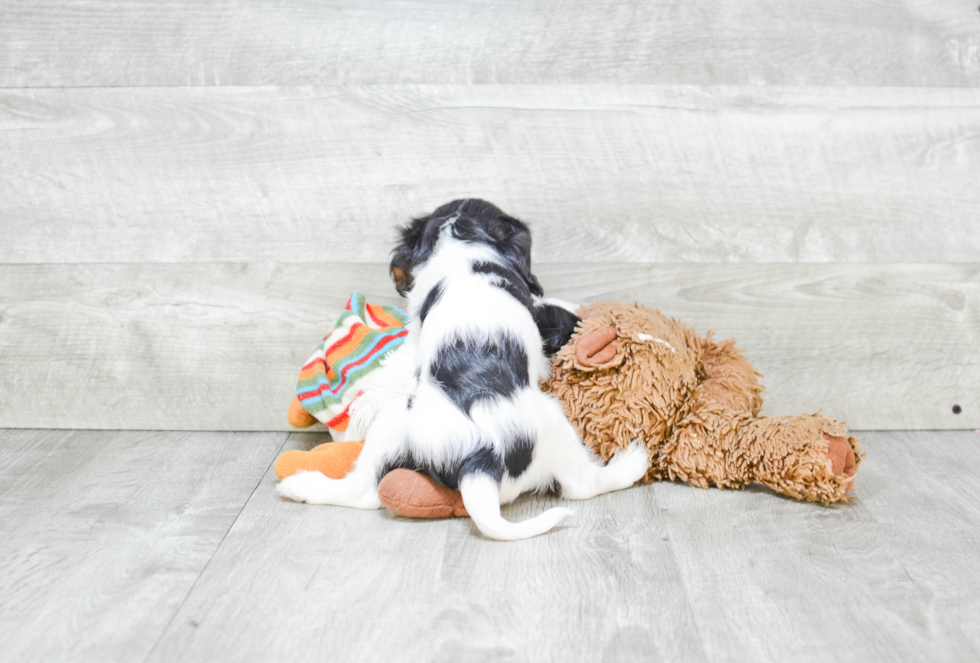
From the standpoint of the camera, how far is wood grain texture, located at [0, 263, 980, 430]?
185 cm

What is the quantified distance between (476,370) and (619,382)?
338 millimetres

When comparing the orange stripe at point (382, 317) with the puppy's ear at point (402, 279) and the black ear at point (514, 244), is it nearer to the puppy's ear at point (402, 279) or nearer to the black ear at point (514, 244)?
the puppy's ear at point (402, 279)

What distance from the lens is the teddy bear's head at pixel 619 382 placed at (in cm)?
154

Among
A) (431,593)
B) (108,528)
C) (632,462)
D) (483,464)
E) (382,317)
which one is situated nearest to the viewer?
(431,593)

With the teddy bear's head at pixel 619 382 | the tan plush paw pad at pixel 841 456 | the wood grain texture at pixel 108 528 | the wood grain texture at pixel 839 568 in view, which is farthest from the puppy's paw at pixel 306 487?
the tan plush paw pad at pixel 841 456

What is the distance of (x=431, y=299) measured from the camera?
149cm

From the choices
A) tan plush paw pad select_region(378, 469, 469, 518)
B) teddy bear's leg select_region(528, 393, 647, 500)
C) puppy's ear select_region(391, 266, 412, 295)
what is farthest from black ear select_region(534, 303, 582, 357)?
tan plush paw pad select_region(378, 469, 469, 518)

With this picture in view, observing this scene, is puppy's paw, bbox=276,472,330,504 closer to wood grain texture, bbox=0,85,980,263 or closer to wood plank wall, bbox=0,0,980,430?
wood plank wall, bbox=0,0,980,430

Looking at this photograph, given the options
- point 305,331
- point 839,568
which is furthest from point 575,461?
point 305,331

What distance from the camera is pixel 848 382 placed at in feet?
6.23

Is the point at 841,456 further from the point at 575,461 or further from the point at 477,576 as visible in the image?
the point at 477,576

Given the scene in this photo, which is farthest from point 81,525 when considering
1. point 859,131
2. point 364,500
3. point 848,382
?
point 859,131

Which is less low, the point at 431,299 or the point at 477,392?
the point at 431,299

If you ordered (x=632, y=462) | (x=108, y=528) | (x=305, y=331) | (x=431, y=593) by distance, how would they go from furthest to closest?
1. (x=305, y=331)
2. (x=632, y=462)
3. (x=108, y=528)
4. (x=431, y=593)
